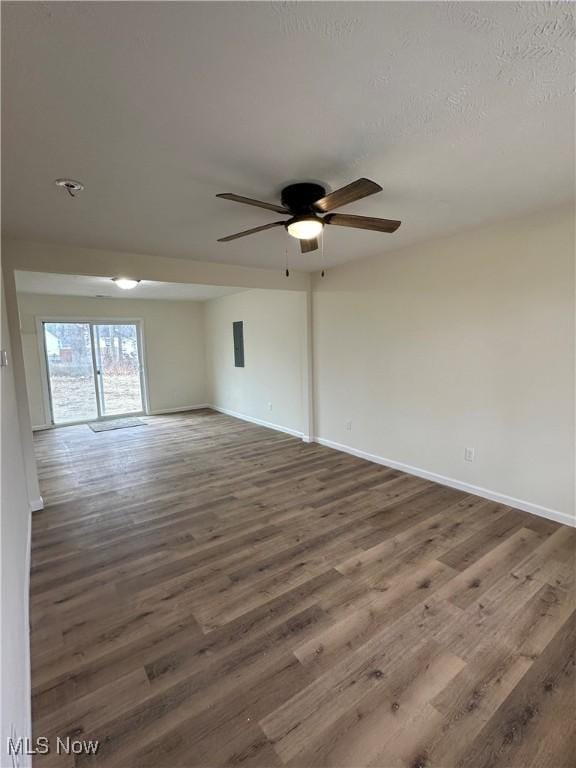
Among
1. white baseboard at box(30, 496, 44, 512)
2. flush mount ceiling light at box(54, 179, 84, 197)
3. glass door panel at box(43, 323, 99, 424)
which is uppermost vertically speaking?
flush mount ceiling light at box(54, 179, 84, 197)

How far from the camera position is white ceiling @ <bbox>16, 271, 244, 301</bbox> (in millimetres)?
4723

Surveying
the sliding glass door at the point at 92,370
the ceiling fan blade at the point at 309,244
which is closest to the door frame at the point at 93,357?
the sliding glass door at the point at 92,370

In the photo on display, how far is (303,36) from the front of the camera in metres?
1.11

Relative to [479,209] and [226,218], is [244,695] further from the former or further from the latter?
[479,209]

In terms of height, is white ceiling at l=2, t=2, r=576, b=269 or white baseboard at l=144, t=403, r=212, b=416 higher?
white ceiling at l=2, t=2, r=576, b=269

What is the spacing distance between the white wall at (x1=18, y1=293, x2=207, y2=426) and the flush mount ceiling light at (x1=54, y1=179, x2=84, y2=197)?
5101 millimetres

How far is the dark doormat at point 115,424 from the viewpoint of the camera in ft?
20.6

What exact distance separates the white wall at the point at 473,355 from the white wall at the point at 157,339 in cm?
417

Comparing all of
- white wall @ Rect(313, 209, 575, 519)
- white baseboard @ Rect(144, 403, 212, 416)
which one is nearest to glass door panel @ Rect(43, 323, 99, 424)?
white baseboard @ Rect(144, 403, 212, 416)

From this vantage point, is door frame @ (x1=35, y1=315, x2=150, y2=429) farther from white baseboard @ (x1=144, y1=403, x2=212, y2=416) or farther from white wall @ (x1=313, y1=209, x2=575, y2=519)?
white wall @ (x1=313, y1=209, x2=575, y2=519)

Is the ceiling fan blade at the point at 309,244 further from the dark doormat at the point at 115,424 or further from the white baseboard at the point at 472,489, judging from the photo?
the dark doormat at the point at 115,424

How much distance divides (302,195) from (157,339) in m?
5.98

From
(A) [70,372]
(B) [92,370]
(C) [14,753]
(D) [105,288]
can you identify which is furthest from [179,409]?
(C) [14,753]

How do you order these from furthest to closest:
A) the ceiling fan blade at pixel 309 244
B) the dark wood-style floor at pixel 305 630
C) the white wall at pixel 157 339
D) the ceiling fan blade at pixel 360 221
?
the white wall at pixel 157 339 → the ceiling fan blade at pixel 309 244 → the ceiling fan blade at pixel 360 221 → the dark wood-style floor at pixel 305 630
